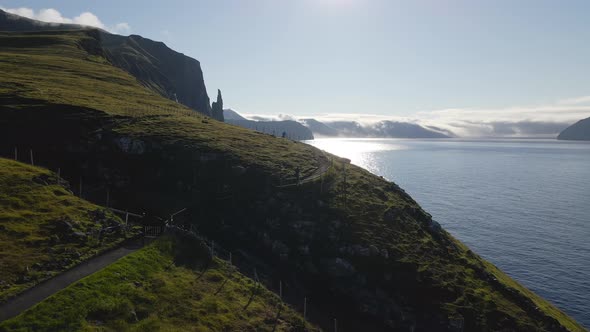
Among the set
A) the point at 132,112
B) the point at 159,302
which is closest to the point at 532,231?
the point at 159,302

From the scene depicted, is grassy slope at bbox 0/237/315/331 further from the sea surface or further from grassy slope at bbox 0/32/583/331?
the sea surface

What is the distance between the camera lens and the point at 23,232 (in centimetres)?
4556

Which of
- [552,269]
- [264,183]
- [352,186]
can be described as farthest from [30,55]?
[552,269]

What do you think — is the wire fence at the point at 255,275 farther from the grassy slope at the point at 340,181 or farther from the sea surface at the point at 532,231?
the sea surface at the point at 532,231

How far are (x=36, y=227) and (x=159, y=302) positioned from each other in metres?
20.1

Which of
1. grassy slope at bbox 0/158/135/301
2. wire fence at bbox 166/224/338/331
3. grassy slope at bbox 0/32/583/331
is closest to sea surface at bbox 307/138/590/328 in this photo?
grassy slope at bbox 0/32/583/331

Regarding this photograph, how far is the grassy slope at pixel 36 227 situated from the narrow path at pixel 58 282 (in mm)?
873

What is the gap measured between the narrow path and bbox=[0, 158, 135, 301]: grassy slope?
87 cm

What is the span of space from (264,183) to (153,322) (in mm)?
44752

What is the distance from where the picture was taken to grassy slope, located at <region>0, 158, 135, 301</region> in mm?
39688

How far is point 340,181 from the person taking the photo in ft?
286

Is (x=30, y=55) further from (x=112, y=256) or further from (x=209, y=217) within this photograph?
(x=112, y=256)

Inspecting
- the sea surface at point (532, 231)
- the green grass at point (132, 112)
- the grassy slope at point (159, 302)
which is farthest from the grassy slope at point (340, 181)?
the grassy slope at point (159, 302)

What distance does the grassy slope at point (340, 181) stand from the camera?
62.0 m
